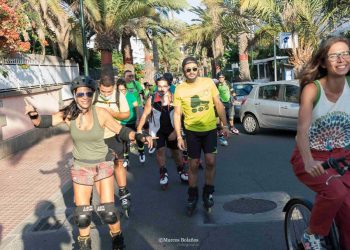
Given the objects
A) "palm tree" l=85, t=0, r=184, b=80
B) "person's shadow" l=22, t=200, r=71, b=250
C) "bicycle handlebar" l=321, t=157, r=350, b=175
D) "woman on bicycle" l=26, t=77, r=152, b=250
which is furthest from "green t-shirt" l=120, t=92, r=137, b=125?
"palm tree" l=85, t=0, r=184, b=80

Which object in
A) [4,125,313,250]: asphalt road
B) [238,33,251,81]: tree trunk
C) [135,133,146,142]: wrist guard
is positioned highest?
[238,33,251,81]: tree trunk

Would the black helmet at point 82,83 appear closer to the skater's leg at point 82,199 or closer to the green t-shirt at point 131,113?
the skater's leg at point 82,199

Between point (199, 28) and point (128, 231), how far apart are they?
38.1 meters

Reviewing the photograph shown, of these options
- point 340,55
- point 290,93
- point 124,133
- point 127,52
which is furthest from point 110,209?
point 127,52

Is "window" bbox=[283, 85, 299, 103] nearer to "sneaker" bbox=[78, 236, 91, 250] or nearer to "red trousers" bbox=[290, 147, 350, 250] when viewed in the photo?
"sneaker" bbox=[78, 236, 91, 250]

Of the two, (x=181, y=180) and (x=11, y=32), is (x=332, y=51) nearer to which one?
(x=181, y=180)

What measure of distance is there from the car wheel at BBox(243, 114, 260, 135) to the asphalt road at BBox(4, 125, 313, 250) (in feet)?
13.3

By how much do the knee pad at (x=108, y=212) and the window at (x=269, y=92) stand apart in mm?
8443

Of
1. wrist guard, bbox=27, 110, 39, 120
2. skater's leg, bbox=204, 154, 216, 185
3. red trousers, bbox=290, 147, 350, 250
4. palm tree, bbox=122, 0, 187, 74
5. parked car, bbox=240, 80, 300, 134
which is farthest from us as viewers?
palm tree, bbox=122, 0, 187, 74

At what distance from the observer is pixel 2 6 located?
8594mm

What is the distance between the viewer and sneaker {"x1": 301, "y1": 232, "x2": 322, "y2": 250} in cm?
322

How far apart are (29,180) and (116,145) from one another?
310 centimetres

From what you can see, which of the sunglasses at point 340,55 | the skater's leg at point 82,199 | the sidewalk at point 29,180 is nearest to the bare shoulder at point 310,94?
the sunglasses at point 340,55

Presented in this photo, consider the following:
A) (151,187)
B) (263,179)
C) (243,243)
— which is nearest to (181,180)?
(151,187)
